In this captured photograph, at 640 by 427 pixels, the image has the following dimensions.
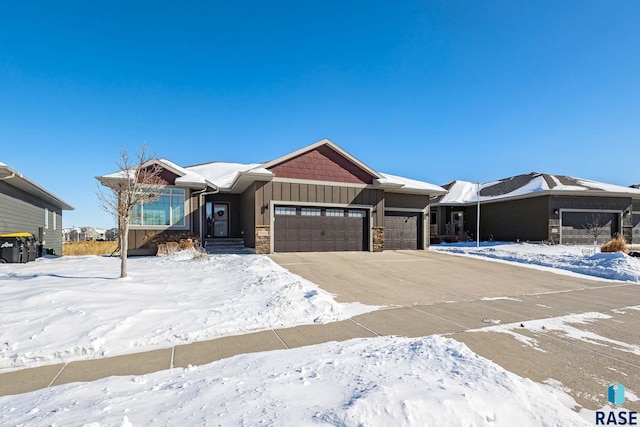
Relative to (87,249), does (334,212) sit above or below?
above

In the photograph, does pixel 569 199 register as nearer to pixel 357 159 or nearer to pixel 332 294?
pixel 357 159

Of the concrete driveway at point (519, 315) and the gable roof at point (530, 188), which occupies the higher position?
the gable roof at point (530, 188)

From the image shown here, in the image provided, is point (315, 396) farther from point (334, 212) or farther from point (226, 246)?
point (226, 246)

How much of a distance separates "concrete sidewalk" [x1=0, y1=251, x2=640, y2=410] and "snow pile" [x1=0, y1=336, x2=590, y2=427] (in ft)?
1.57

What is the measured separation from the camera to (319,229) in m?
14.8

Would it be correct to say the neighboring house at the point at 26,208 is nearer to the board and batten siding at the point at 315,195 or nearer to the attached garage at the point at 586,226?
the board and batten siding at the point at 315,195

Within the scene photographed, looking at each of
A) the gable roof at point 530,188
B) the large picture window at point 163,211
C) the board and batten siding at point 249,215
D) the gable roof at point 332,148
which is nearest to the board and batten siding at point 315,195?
the board and batten siding at point 249,215

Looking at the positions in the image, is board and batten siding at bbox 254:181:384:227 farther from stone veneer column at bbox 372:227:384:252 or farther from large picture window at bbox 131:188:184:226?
large picture window at bbox 131:188:184:226

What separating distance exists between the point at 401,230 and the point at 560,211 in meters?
10.7

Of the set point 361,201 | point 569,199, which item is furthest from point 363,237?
point 569,199

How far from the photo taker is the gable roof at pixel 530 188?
1934cm

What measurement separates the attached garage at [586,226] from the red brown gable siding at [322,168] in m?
13.5

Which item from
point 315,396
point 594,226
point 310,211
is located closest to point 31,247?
point 310,211

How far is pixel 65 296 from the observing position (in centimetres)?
551
